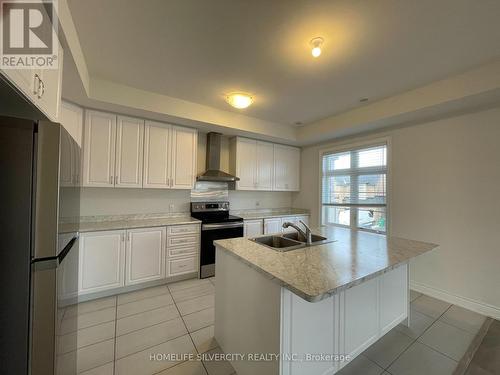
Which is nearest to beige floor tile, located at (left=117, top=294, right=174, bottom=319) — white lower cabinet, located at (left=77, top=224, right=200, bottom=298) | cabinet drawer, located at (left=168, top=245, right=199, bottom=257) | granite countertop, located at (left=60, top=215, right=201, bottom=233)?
white lower cabinet, located at (left=77, top=224, right=200, bottom=298)

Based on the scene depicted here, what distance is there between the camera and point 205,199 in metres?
3.85


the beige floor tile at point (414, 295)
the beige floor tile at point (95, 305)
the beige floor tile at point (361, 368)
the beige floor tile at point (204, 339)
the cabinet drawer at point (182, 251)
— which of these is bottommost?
the beige floor tile at point (361, 368)

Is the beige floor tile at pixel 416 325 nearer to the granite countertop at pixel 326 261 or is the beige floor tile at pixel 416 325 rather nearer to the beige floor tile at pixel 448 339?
Answer: the beige floor tile at pixel 448 339

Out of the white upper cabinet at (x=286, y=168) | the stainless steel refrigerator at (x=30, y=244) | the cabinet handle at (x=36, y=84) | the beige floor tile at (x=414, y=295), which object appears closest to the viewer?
the stainless steel refrigerator at (x=30, y=244)

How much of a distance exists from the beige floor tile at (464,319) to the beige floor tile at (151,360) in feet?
8.77

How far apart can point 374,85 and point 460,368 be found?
108 inches

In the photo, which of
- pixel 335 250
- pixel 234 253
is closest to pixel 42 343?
pixel 234 253

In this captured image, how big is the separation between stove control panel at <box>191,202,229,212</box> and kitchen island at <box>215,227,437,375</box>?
1.94m

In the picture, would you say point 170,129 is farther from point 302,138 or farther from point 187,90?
point 302,138

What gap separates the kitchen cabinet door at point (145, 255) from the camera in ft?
9.08

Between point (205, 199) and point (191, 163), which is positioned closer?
point (191, 163)

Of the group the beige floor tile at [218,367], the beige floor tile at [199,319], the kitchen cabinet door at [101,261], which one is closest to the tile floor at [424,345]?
the beige floor tile at [218,367]

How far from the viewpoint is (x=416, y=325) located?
217cm

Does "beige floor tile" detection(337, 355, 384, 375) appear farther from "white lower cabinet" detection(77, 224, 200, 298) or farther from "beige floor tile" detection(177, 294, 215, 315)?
"white lower cabinet" detection(77, 224, 200, 298)
